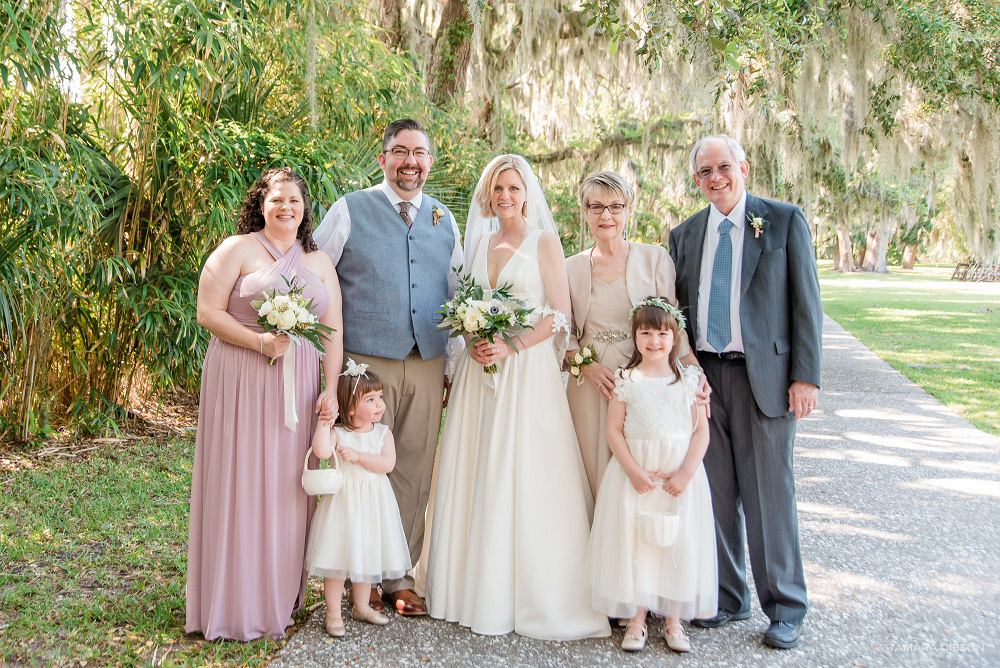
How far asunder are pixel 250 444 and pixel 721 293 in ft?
6.87

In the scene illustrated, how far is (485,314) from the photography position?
10.9 ft

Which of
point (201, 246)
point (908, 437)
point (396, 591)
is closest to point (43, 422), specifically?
point (201, 246)

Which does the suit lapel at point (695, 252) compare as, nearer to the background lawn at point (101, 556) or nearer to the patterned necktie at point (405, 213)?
the patterned necktie at point (405, 213)

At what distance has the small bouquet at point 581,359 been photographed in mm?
3480

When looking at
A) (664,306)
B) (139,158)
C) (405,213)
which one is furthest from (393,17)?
(664,306)

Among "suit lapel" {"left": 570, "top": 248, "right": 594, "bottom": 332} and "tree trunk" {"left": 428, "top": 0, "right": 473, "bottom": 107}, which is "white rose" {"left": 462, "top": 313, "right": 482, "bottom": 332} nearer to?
"suit lapel" {"left": 570, "top": 248, "right": 594, "bottom": 332}

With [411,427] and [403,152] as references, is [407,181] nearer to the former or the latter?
[403,152]

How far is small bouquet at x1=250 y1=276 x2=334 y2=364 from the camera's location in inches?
117

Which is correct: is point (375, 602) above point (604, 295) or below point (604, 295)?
below

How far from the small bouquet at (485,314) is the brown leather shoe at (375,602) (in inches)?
45.0

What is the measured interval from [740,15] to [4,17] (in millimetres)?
5003

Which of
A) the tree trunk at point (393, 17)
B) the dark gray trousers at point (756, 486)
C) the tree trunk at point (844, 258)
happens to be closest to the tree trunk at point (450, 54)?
the tree trunk at point (393, 17)

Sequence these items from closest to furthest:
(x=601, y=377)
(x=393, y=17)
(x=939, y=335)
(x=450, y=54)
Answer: (x=601, y=377), (x=393, y=17), (x=450, y=54), (x=939, y=335)

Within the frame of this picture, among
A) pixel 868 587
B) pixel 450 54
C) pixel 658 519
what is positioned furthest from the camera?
pixel 450 54
